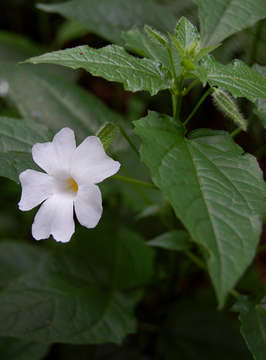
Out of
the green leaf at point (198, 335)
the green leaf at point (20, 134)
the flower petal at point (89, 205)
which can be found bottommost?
the green leaf at point (198, 335)

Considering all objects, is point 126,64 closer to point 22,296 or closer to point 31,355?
point 22,296

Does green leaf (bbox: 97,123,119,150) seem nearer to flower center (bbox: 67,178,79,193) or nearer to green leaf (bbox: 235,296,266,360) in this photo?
flower center (bbox: 67,178,79,193)

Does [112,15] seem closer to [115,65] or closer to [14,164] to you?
[115,65]

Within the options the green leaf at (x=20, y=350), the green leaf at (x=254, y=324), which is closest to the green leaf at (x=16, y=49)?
the green leaf at (x=20, y=350)

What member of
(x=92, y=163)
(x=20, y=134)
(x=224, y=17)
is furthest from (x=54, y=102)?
(x=92, y=163)

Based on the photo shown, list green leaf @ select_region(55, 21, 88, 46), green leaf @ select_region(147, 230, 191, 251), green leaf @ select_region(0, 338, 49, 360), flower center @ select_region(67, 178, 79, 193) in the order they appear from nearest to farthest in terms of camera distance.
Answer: flower center @ select_region(67, 178, 79, 193)
green leaf @ select_region(147, 230, 191, 251)
green leaf @ select_region(0, 338, 49, 360)
green leaf @ select_region(55, 21, 88, 46)

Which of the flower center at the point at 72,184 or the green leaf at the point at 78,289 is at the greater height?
the flower center at the point at 72,184

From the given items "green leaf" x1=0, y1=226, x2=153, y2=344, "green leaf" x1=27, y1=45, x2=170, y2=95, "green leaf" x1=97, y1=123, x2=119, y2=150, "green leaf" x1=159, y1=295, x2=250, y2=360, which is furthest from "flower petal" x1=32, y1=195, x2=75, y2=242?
"green leaf" x1=159, y1=295, x2=250, y2=360

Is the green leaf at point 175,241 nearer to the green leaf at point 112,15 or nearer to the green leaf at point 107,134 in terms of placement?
the green leaf at point 107,134

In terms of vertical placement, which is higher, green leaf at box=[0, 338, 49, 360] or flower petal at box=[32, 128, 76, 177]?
flower petal at box=[32, 128, 76, 177]
